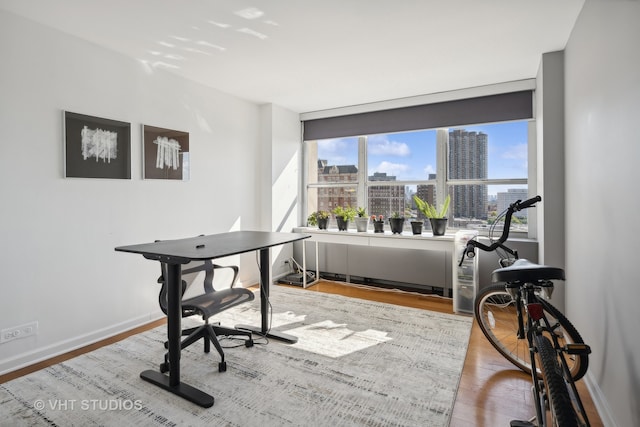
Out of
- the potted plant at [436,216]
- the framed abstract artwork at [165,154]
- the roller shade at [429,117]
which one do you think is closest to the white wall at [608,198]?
the roller shade at [429,117]

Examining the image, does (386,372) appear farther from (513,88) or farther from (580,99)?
(513,88)

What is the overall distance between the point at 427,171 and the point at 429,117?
26.3 inches

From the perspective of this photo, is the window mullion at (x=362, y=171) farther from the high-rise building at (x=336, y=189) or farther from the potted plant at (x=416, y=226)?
the potted plant at (x=416, y=226)

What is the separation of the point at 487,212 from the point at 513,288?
2.55 meters

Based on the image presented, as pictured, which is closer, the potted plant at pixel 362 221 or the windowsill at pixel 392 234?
the windowsill at pixel 392 234

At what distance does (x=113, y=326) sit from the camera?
2.99 m

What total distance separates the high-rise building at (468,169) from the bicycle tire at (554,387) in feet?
9.55

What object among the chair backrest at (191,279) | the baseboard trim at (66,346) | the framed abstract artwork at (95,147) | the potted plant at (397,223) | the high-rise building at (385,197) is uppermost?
the framed abstract artwork at (95,147)


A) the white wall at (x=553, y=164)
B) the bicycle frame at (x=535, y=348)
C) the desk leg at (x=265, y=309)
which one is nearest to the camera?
the bicycle frame at (x=535, y=348)

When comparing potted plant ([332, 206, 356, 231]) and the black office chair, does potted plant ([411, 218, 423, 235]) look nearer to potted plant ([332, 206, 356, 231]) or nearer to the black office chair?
potted plant ([332, 206, 356, 231])

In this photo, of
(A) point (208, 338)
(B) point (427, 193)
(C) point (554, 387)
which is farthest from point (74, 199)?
(B) point (427, 193)

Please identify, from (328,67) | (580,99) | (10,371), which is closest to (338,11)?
(328,67)

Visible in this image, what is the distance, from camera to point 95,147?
285cm

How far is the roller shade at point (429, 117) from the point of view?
12.5 ft
